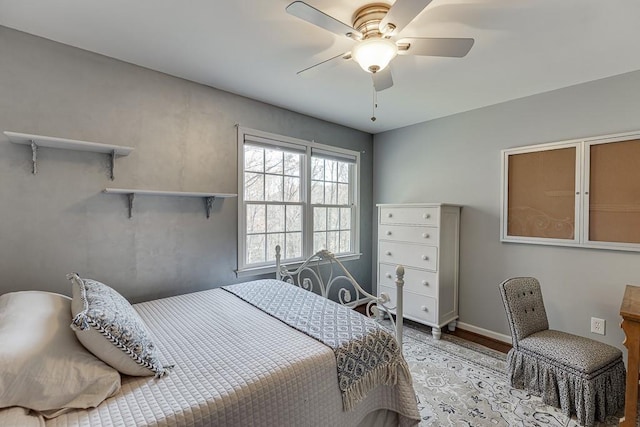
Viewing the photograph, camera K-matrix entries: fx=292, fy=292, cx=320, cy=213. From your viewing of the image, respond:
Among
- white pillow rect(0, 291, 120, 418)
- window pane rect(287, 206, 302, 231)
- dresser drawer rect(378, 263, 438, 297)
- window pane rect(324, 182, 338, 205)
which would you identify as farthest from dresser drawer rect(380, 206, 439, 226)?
white pillow rect(0, 291, 120, 418)

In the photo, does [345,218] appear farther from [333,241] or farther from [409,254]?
[409,254]

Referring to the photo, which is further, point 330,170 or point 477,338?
point 330,170

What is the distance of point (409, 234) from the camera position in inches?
123

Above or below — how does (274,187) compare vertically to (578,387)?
above

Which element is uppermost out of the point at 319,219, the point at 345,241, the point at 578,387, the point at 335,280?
the point at 319,219

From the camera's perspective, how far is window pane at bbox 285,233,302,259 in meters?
3.18

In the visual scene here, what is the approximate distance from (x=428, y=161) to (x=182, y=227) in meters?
2.77

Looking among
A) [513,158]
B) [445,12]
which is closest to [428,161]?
[513,158]

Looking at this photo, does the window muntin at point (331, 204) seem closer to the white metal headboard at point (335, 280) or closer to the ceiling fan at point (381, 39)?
the white metal headboard at point (335, 280)

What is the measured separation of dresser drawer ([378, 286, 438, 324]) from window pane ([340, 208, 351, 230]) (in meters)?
1.11

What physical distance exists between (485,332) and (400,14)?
3.06 m

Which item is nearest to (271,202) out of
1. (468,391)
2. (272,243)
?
(272,243)

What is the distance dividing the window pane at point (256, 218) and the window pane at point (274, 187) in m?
0.14

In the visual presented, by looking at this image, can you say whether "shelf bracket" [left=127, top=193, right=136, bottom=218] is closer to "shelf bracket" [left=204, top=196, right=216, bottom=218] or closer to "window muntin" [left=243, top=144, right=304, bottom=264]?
"shelf bracket" [left=204, top=196, right=216, bottom=218]
